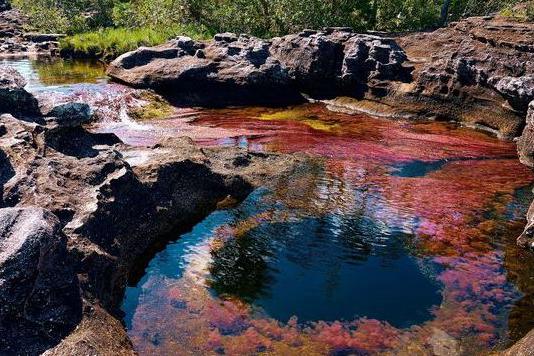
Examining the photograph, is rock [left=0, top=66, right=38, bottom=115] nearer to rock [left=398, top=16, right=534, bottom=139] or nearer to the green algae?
the green algae

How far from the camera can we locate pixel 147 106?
83.8 feet

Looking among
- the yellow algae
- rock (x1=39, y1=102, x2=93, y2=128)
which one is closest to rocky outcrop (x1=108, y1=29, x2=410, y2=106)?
the yellow algae

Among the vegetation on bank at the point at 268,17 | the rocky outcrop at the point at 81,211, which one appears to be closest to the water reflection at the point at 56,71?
the vegetation on bank at the point at 268,17

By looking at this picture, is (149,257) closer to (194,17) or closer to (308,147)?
(308,147)

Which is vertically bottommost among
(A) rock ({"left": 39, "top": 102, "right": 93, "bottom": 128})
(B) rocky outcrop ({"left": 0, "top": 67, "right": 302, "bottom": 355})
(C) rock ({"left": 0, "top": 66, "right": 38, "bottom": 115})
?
(B) rocky outcrop ({"left": 0, "top": 67, "right": 302, "bottom": 355})

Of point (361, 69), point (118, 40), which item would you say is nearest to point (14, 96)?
point (361, 69)

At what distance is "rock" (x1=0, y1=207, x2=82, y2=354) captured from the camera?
6.18 metres

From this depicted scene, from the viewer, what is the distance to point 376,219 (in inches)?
517

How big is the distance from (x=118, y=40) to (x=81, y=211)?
35.0m

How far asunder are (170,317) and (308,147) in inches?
455

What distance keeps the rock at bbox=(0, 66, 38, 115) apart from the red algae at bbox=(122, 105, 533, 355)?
5.53 m

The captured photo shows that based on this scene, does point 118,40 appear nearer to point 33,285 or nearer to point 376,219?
point 376,219

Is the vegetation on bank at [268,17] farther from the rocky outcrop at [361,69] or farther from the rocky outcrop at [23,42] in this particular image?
the rocky outcrop at [361,69]

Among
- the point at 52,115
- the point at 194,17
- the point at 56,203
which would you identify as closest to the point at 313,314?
the point at 56,203
